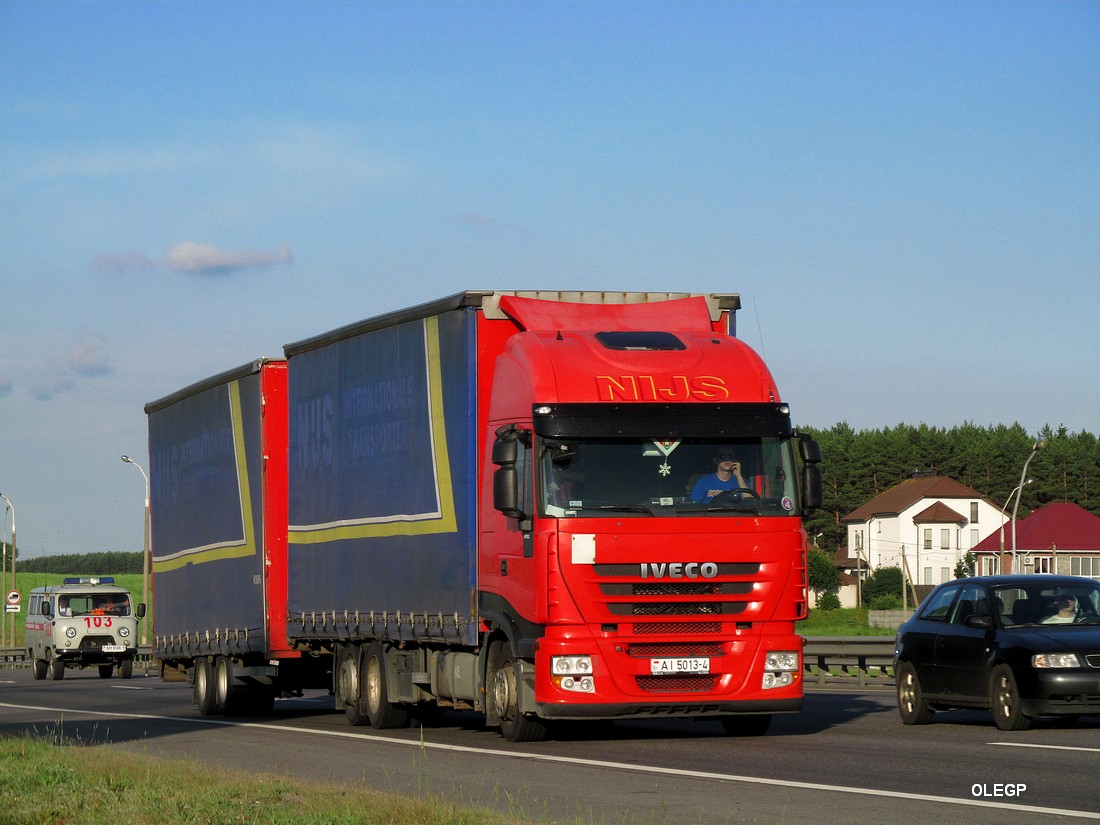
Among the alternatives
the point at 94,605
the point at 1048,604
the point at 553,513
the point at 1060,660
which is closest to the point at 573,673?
the point at 553,513

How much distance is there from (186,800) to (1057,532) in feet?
412

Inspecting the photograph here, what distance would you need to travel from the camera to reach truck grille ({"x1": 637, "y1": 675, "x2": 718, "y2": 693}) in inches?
627

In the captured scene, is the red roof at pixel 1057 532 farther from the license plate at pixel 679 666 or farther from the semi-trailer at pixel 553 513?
the license plate at pixel 679 666

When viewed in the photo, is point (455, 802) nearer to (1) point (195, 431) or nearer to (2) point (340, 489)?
(2) point (340, 489)

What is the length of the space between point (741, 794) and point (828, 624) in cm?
9142

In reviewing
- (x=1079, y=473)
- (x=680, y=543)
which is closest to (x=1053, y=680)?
(x=680, y=543)

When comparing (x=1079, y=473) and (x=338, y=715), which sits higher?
(x=1079, y=473)

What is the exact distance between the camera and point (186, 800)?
37.3 feet

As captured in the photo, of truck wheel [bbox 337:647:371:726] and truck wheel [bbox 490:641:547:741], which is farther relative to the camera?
truck wheel [bbox 337:647:371:726]

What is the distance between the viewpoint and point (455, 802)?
11.1 metres

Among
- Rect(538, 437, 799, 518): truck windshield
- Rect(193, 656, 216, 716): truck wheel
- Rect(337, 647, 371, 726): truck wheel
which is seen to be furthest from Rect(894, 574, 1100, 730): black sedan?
Rect(193, 656, 216, 716): truck wheel

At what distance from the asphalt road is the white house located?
5075 inches

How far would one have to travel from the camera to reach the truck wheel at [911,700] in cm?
1836

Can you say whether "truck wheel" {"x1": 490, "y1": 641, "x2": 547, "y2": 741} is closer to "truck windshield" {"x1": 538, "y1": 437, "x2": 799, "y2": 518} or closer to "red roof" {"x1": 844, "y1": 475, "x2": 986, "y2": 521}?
"truck windshield" {"x1": 538, "y1": 437, "x2": 799, "y2": 518}
